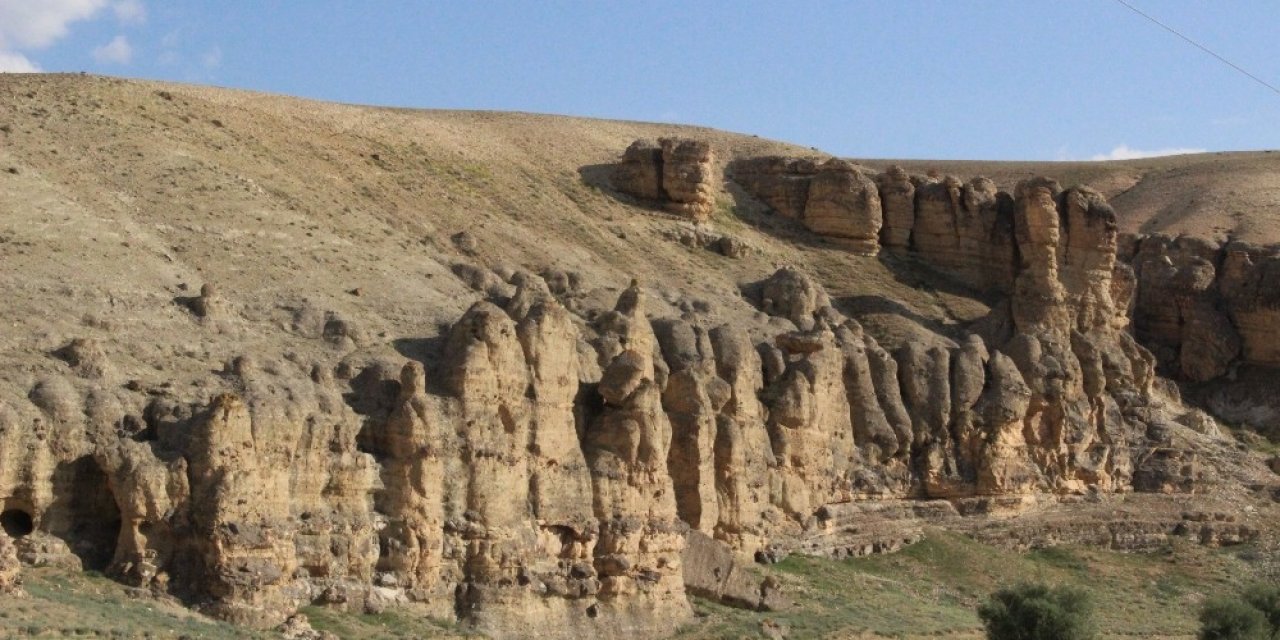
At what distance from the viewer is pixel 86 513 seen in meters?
43.0

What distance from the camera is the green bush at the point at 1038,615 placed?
54.9m

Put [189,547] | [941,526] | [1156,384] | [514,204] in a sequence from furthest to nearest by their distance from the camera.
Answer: [1156,384], [514,204], [941,526], [189,547]

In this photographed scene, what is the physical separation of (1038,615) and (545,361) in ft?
45.9

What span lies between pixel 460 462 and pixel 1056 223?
34947mm

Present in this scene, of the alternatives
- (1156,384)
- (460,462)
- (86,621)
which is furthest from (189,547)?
(1156,384)

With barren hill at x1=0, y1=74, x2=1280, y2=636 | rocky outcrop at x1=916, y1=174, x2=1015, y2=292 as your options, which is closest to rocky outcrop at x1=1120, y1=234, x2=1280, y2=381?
barren hill at x1=0, y1=74, x2=1280, y2=636

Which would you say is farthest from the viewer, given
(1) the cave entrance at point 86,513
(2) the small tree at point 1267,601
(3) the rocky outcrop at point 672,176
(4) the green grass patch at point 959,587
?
(3) the rocky outcrop at point 672,176

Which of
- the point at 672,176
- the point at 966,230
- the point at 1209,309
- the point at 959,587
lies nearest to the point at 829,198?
the point at 966,230

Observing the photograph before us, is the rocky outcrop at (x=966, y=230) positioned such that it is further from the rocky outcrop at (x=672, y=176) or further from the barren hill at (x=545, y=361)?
the rocky outcrop at (x=672, y=176)

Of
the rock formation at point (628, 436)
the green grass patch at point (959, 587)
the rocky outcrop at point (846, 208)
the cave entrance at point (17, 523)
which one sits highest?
the rocky outcrop at point (846, 208)

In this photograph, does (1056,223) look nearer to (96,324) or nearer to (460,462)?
(460,462)

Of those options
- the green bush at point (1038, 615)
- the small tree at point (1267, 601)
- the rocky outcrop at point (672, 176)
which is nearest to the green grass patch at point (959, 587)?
the green bush at point (1038, 615)

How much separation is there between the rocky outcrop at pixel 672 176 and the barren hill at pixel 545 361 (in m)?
0.16

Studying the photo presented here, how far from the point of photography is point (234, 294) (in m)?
52.8
